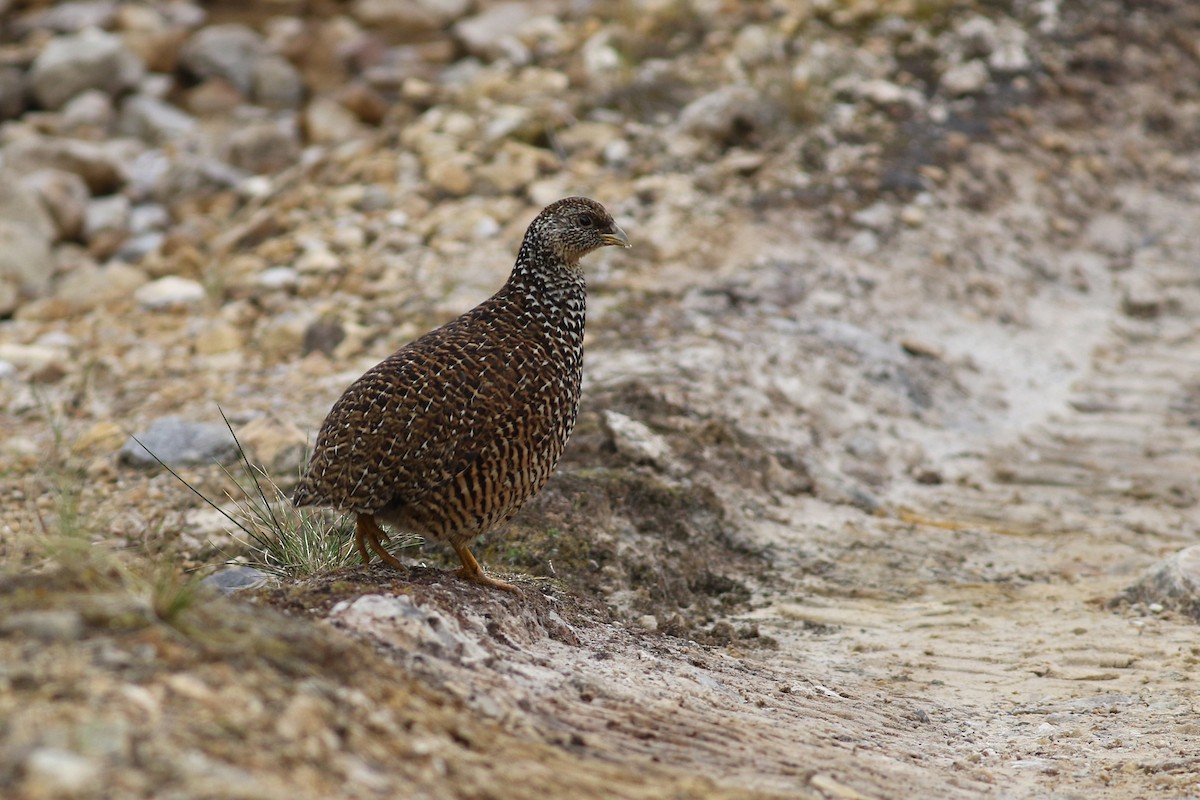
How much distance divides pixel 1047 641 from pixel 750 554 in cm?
142

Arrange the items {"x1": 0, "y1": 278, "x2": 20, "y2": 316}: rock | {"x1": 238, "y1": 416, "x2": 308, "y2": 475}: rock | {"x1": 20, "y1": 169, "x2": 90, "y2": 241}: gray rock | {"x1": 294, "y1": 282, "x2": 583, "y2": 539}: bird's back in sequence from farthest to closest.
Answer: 1. {"x1": 20, "y1": 169, "x2": 90, "y2": 241}: gray rock
2. {"x1": 0, "y1": 278, "x2": 20, "y2": 316}: rock
3. {"x1": 238, "y1": 416, "x2": 308, "y2": 475}: rock
4. {"x1": 294, "y1": 282, "x2": 583, "y2": 539}: bird's back

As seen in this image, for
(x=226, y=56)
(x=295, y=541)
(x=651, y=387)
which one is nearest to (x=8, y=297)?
(x=226, y=56)

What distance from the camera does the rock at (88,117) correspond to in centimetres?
1212

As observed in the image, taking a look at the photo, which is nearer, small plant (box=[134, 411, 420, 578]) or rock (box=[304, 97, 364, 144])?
small plant (box=[134, 411, 420, 578])

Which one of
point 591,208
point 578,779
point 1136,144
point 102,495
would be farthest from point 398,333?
point 1136,144

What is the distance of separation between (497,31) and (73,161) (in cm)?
407

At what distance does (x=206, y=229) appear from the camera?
10.3 meters

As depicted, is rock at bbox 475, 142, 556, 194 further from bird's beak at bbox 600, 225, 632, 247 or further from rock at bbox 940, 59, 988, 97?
bird's beak at bbox 600, 225, 632, 247

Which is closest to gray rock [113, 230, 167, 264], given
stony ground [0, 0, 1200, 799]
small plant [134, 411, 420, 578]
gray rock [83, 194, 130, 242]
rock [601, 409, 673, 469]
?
stony ground [0, 0, 1200, 799]

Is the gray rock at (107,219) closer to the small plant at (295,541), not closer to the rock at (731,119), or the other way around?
the rock at (731,119)

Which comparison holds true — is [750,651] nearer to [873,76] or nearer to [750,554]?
[750,554]

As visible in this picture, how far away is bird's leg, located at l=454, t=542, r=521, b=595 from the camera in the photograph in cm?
478

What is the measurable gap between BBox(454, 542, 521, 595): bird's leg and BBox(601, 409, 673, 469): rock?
6.12 feet

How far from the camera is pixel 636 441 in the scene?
21.7 ft
